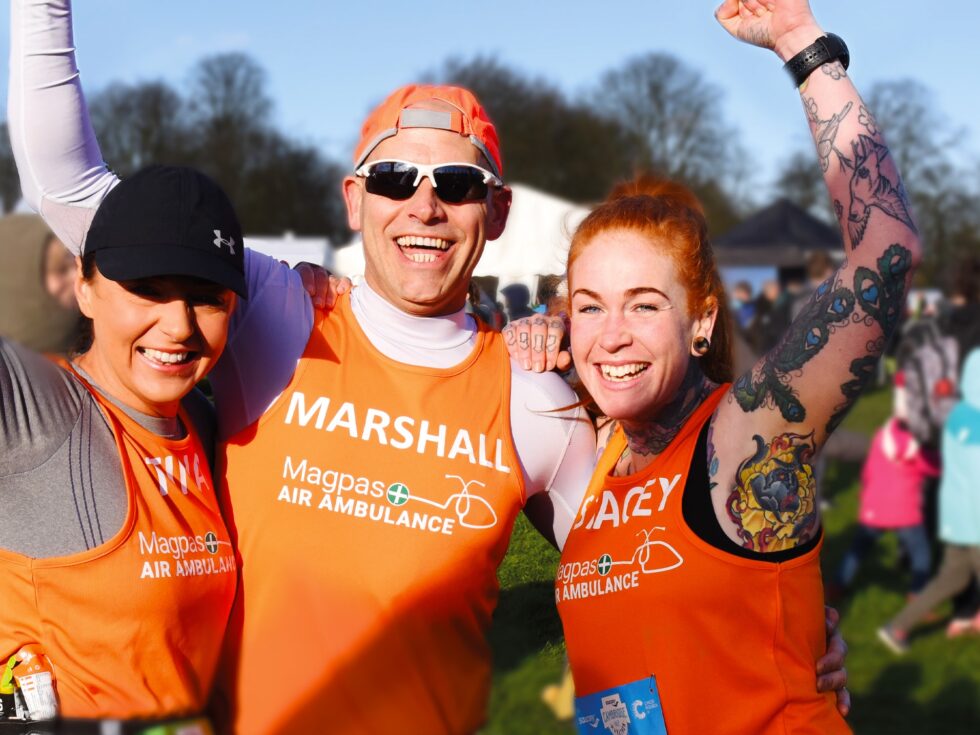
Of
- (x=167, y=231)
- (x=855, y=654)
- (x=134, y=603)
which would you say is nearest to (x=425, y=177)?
(x=167, y=231)

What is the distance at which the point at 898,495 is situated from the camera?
7.35 metres

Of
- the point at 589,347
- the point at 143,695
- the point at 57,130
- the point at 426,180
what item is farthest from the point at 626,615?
the point at 57,130

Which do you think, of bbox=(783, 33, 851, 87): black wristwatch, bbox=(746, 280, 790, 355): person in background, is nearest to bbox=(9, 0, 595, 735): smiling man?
bbox=(783, 33, 851, 87): black wristwatch

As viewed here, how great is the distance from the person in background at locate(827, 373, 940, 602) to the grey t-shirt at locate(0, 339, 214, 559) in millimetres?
6307

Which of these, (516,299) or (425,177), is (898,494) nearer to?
(516,299)

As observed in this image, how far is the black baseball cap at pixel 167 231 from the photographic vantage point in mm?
2049

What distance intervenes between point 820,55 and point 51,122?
1486 millimetres

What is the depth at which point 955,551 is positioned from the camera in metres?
6.55

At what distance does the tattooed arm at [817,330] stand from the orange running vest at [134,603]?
1.07 metres

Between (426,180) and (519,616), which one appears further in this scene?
(519,616)

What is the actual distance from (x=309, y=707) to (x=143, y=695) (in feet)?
1.37

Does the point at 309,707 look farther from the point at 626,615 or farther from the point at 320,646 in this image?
the point at 626,615

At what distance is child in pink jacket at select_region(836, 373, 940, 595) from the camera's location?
7.25 meters

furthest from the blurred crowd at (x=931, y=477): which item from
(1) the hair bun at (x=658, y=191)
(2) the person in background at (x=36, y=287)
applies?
(2) the person in background at (x=36, y=287)
